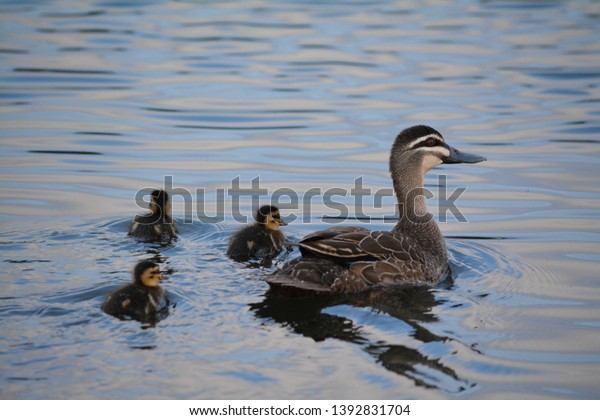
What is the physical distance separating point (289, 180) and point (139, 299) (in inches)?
165

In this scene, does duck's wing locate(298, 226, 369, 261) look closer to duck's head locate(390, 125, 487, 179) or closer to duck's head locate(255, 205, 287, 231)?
duck's head locate(390, 125, 487, 179)

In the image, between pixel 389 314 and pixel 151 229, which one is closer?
pixel 389 314

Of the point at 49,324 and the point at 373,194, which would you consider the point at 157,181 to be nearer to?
the point at 373,194

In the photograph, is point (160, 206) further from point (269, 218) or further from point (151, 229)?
point (269, 218)

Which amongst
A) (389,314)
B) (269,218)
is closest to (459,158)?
(269,218)

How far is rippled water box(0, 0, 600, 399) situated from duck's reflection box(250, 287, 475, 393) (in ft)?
0.07

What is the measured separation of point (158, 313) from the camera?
20.2 ft

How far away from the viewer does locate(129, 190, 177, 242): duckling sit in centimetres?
790

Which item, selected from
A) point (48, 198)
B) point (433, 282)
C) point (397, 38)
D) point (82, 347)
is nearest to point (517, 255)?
point (433, 282)

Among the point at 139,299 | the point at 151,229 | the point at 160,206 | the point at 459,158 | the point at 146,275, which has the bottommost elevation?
the point at 139,299

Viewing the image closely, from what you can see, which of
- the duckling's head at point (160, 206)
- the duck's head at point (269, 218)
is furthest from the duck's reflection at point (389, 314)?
the duckling's head at point (160, 206)

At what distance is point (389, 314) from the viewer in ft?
20.8

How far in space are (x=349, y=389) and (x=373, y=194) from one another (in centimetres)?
473

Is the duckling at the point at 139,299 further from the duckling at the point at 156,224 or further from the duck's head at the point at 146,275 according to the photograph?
the duckling at the point at 156,224
